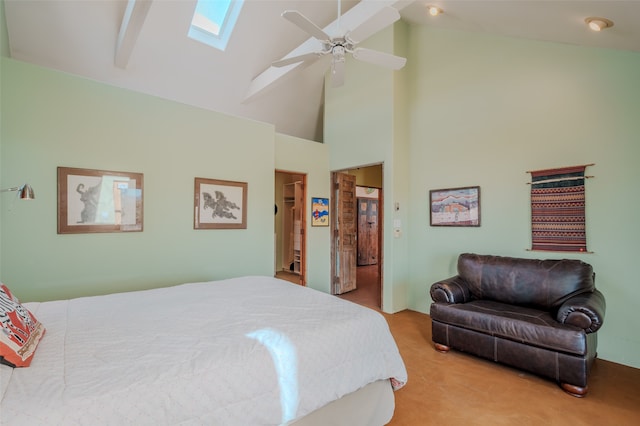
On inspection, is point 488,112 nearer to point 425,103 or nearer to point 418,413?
point 425,103

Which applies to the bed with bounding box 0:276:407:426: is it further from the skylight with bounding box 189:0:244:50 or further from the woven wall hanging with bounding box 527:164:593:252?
the skylight with bounding box 189:0:244:50

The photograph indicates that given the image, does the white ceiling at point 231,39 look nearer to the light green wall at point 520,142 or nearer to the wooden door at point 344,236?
the light green wall at point 520,142

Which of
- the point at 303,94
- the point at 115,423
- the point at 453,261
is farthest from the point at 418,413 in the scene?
the point at 303,94

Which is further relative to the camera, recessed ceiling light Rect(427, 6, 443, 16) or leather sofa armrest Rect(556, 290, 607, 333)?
recessed ceiling light Rect(427, 6, 443, 16)

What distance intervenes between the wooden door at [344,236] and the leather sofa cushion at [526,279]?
2318 millimetres

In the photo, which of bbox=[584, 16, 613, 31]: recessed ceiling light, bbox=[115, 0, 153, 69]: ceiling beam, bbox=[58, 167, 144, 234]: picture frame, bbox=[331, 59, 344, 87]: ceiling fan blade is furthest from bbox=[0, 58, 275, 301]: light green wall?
bbox=[584, 16, 613, 31]: recessed ceiling light

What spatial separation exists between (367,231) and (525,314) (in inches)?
228

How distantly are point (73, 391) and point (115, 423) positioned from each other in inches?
7.9

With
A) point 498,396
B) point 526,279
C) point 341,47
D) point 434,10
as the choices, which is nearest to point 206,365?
point 498,396

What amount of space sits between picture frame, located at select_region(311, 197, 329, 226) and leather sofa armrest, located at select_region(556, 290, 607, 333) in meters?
3.50

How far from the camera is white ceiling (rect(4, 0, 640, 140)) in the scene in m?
2.60

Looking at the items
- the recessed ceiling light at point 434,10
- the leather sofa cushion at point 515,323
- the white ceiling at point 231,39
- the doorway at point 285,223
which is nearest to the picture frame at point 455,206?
the leather sofa cushion at point 515,323

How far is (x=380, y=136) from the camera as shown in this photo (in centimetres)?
447

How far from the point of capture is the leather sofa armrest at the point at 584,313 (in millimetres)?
2260
